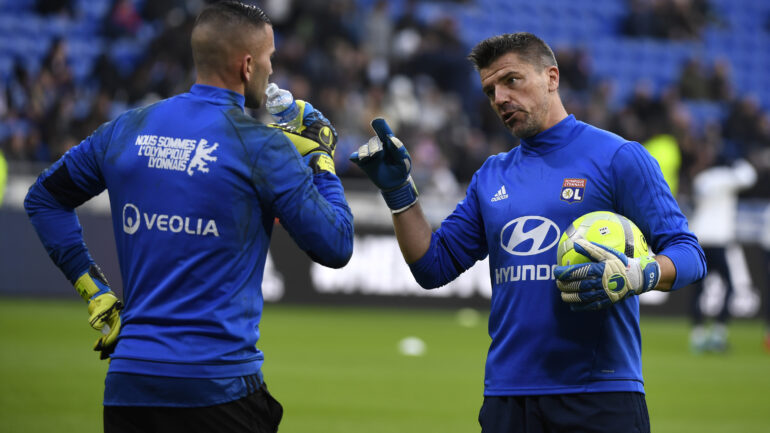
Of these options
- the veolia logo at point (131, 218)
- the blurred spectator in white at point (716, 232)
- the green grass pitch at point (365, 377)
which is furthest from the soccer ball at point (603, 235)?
the blurred spectator in white at point (716, 232)

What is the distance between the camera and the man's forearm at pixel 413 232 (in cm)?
429

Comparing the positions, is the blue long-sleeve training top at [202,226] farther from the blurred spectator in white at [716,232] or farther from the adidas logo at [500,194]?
the blurred spectator in white at [716,232]

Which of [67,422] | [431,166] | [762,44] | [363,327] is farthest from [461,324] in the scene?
[762,44]

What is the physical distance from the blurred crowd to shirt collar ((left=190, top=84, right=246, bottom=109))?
14.1 metres

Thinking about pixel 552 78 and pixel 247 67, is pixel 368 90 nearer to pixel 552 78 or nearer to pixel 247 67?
pixel 552 78

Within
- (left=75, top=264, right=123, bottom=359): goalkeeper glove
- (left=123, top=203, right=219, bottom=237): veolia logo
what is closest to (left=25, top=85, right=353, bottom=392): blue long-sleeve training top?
(left=123, top=203, right=219, bottom=237): veolia logo

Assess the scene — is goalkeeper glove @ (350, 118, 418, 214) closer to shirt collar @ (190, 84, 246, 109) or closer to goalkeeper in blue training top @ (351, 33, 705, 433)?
goalkeeper in blue training top @ (351, 33, 705, 433)

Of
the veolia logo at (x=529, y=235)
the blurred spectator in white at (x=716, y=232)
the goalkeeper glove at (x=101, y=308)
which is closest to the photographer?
the goalkeeper glove at (x=101, y=308)

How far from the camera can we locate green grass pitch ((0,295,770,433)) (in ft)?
26.7

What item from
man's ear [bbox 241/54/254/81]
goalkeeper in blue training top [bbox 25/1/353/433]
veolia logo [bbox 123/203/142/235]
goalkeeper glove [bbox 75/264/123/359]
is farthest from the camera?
goalkeeper glove [bbox 75/264/123/359]

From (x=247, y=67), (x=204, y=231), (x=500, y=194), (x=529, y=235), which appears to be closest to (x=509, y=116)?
(x=500, y=194)

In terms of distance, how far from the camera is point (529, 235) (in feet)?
13.3

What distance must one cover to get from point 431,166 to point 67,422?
1219 cm

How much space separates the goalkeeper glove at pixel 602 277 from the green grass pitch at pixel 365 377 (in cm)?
430
